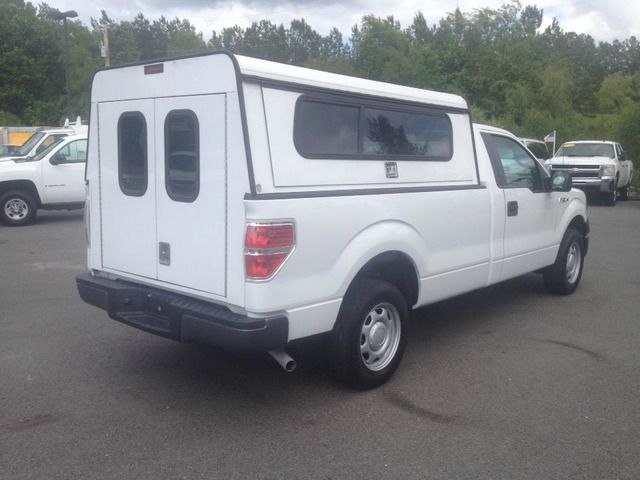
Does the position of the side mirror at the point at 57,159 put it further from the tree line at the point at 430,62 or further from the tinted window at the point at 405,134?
the tree line at the point at 430,62

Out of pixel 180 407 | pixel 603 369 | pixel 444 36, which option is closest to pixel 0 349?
pixel 180 407

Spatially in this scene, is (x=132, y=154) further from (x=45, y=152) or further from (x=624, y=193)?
(x=624, y=193)

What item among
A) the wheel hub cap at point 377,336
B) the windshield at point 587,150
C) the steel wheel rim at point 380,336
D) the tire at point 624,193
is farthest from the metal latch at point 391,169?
the tire at point 624,193

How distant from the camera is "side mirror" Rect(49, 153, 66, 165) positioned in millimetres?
14445

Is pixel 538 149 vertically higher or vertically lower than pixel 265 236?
Result: higher

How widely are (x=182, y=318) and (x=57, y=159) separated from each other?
11.1m

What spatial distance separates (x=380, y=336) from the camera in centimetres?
520

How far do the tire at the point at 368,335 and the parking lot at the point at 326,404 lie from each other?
0.55ft

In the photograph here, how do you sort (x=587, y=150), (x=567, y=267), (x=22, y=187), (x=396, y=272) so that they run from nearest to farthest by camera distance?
(x=396, y=272) < (x=567, y=267) < (x=22, y=187) < (x=587, y=150)

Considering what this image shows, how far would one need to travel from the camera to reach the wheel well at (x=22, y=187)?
46.8 ft

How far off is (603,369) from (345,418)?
7.48 ft

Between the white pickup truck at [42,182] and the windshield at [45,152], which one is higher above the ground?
the windshield at [45,152]

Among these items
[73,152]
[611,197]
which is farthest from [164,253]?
[611,197]

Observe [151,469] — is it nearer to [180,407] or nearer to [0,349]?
[180,407]
